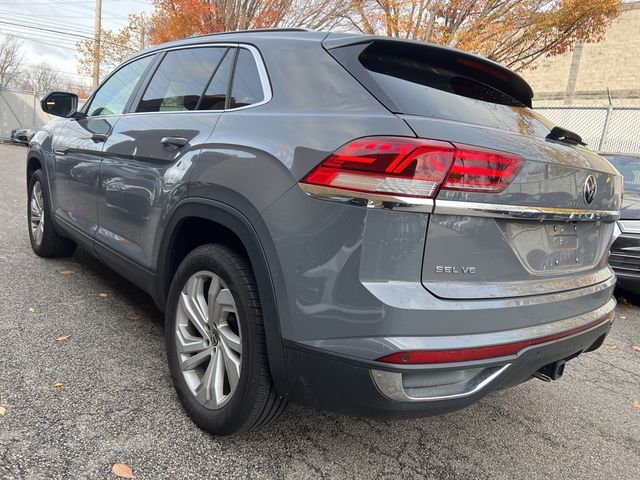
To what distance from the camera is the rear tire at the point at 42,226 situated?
451cm

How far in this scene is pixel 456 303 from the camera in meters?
1.72

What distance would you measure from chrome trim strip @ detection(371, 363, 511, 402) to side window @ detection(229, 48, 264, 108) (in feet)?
4.19

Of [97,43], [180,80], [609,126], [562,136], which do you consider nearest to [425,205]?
[562,136]

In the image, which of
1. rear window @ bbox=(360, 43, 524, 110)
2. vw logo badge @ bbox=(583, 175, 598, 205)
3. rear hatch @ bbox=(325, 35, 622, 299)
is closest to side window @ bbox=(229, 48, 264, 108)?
rear hatch @ bbox=(325, 35, 622, 299)

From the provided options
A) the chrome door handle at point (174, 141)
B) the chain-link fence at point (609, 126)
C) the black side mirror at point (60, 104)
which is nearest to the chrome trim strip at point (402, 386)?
the chrome door handle at point (174, 141)

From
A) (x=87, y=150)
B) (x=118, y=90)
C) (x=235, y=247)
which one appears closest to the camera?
(x=235, y=247)

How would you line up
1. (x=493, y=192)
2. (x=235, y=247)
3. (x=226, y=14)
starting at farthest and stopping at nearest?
(x=226, y=14) → (x=235, y=247) → (x=493, y=192)

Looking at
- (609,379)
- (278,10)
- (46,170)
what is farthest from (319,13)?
(609,379)

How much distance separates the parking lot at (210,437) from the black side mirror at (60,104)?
161 cm

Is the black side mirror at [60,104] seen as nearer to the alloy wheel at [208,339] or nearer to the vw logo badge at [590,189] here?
the alloy wheel at [208,339]

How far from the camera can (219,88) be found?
2.57 m

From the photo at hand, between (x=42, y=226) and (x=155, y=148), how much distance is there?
2550 millimetres

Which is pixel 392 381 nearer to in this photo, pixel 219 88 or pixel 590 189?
pixel 590 189

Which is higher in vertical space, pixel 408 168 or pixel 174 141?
pixel 408 168
